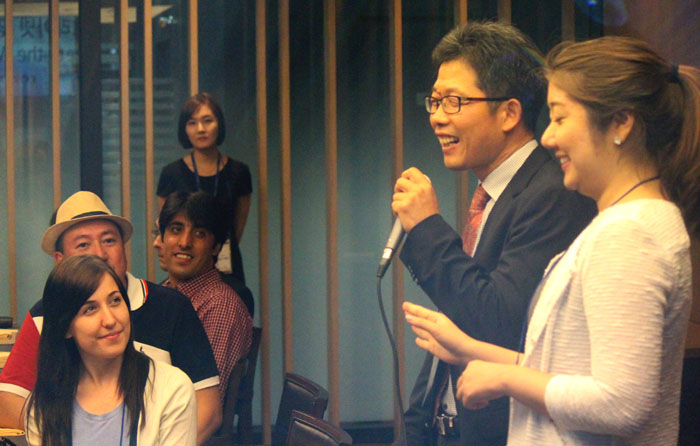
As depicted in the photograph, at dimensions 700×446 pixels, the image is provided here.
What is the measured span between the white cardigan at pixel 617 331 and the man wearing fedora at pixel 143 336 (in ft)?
4.55

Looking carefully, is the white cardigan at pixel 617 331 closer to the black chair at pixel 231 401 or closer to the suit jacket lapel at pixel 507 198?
the suit jacket lapel at pixel 507 198

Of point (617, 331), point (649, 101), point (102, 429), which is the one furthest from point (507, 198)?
point (102, 429)

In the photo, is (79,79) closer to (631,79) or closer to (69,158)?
(69,158)

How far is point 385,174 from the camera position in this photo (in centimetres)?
426

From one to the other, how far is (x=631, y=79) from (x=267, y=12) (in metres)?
2.99

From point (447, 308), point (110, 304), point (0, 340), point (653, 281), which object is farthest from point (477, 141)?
point (0, 340)

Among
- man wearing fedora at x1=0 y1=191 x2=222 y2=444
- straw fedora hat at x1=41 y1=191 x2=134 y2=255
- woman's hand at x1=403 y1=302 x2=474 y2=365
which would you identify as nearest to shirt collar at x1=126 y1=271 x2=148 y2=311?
man wearing fedora at x1=0 y1=191 x2=222 y2=444

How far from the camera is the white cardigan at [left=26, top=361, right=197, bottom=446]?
2.06 meters

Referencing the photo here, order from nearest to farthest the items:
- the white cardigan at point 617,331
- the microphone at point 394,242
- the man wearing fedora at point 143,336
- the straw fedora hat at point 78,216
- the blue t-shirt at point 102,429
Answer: the white cardigan at point 617,331 < the microphone at point 394,242 < the blue t-shirt at point 102,429 < the man wearing fedora at point 143,336 < the straw fedora hat at point 78,216

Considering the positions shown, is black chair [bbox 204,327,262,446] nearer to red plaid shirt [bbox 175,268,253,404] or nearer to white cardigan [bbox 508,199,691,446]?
red plaid shirt [bbox 175,268,253,404]

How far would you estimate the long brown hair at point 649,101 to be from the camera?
125 cm

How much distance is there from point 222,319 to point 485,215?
1.41 m

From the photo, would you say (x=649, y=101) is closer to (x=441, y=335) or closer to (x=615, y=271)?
(x=615, y=271)

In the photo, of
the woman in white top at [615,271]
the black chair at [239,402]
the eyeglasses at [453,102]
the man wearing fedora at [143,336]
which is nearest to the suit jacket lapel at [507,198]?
the eyeglasses at [453,102]
